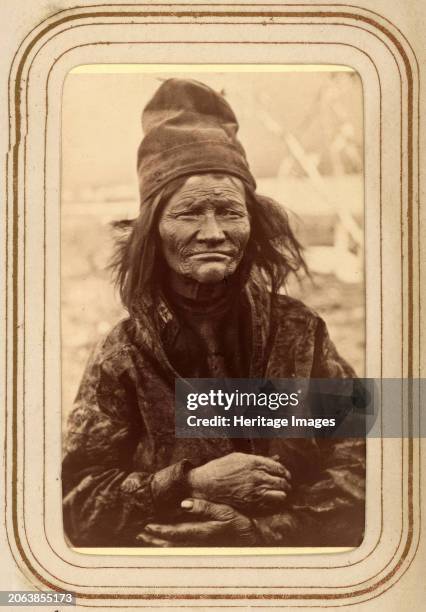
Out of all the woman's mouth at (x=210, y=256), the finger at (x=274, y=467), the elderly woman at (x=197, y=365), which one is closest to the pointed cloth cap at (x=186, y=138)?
the elderly woman at (x=197, y=365)

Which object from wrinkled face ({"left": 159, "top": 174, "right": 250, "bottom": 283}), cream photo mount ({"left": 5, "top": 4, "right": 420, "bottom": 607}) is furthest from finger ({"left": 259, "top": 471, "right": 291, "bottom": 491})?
wrinkled face ({"left": 159, "top": 174, "right": 250, "bottom": 283})

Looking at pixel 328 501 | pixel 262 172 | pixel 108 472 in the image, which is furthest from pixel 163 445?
pixel 262 172

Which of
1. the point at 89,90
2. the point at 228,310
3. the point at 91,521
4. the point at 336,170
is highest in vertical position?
the point at 89,90

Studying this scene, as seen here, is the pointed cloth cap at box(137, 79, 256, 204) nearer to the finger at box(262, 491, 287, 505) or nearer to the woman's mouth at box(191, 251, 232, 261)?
the woman's mouth at box(191, 251, 232, 261)

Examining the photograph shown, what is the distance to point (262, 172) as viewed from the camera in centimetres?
101

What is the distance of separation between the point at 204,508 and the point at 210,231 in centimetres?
43

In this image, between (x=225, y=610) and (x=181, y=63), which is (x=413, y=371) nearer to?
(x=225, y=610)

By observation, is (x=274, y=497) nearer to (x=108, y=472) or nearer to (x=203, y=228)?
(x=108, y=472)

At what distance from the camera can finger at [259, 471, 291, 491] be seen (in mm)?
991

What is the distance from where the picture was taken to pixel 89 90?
1.02 metres

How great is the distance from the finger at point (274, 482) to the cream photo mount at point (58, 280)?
11cm

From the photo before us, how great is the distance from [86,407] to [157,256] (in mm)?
260

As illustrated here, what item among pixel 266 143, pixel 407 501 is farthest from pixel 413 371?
pixel 266 143

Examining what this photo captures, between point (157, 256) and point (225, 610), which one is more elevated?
point (157, 256)
